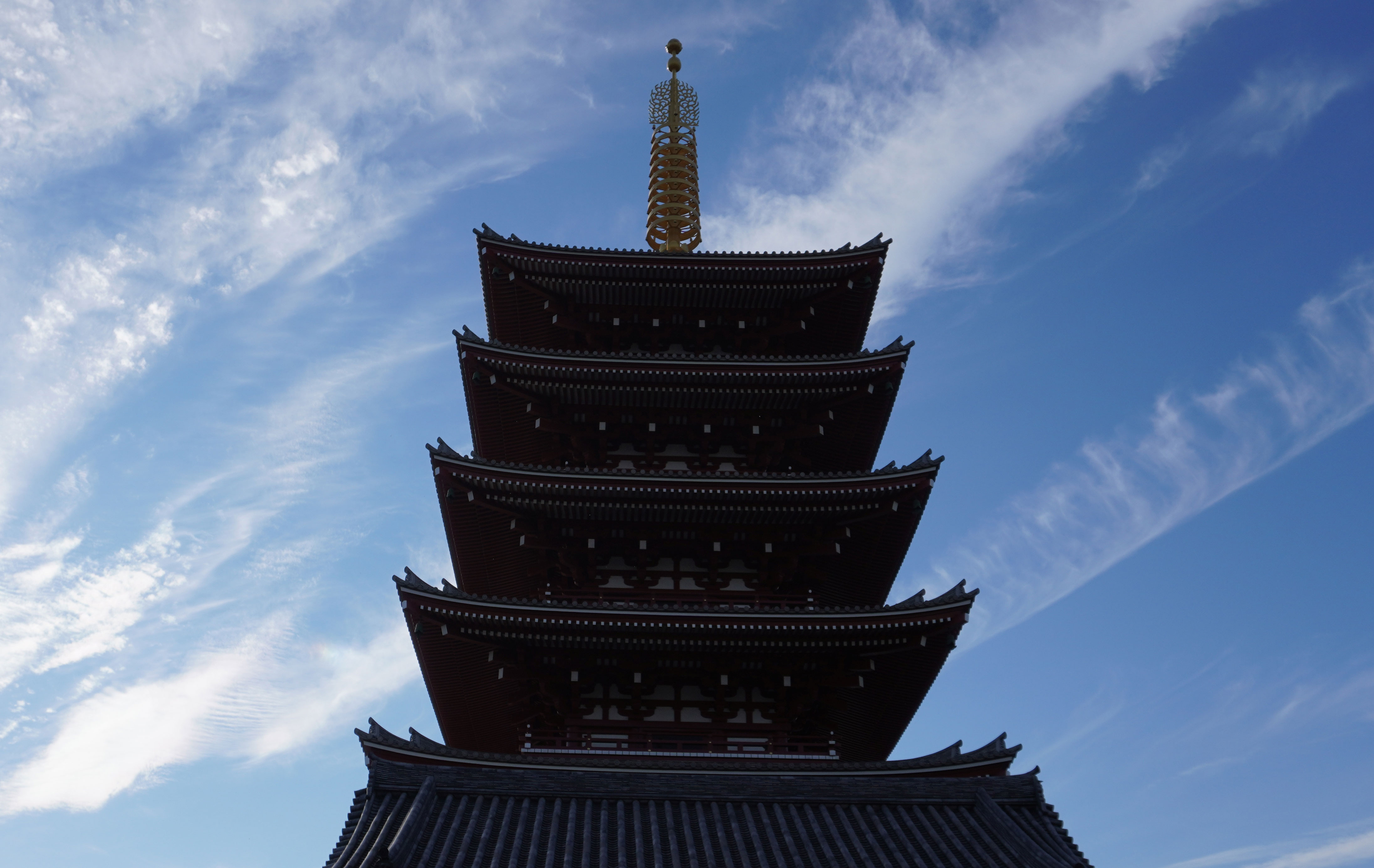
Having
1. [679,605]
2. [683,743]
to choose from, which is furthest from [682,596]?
[683,743]

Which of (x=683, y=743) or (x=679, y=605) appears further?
(x=679, y=605)

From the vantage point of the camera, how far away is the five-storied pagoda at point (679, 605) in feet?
54.1

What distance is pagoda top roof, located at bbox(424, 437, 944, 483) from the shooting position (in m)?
21.8

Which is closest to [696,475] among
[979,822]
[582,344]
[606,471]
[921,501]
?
[606,471]

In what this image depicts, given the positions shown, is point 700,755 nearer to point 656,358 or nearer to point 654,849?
point 654,849

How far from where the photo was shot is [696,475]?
22.1 meters

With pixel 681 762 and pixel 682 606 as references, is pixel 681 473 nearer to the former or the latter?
pixel 682 606

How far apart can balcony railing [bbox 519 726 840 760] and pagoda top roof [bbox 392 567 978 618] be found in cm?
241

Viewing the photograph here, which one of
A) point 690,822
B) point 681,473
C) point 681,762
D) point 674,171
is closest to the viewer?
point 690,822

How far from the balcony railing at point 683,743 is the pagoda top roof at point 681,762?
951mm

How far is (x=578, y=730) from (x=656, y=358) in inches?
335

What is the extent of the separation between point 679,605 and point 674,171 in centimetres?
1738

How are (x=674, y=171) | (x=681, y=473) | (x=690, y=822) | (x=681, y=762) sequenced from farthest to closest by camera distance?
(x=674, y=171) < (x=681, y=473) < (x=681, y=762) < (x=690, y=822)

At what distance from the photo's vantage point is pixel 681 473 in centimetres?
2219
